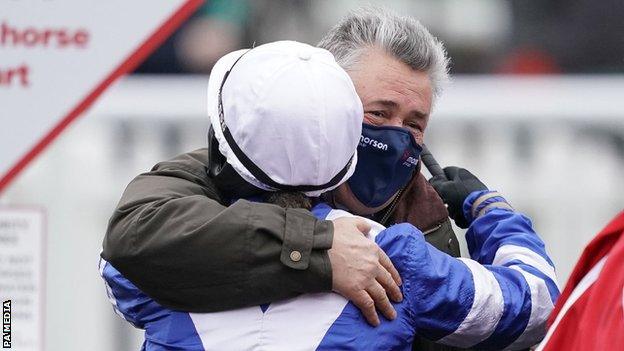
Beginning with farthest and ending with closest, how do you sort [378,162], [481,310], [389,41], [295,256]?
[389,41] → [378,162] → [481,310] → [295,256]

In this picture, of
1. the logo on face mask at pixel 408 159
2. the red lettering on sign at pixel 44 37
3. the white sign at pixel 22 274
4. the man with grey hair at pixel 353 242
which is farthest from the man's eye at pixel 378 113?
the white sign at pixel 22 274

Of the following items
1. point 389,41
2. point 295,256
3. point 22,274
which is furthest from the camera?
point 22,274

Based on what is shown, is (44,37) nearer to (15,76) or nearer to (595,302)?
(15,76)

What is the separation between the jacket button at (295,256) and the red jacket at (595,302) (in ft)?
1.42

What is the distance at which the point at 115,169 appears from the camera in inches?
217

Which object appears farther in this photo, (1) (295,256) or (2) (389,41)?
(2) (389,41)

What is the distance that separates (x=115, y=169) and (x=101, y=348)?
70 cm

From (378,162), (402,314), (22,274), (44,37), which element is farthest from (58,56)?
(402,314)

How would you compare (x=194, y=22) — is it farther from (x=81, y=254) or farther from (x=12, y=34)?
(x=12, y=34)

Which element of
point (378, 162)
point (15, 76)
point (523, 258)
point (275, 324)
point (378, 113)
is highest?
point (15, 76)

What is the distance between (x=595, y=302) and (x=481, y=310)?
297mm

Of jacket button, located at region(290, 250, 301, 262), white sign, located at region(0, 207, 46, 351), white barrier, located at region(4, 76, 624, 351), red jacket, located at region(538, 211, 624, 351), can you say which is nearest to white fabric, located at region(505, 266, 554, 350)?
red jacket, located at region(538, 211, 624, 351)

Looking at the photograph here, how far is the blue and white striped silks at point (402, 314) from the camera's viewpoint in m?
2.35

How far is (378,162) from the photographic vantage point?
2844 millimetres
